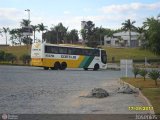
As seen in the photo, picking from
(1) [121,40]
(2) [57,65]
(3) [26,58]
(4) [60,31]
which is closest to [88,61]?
(2) [57,65]

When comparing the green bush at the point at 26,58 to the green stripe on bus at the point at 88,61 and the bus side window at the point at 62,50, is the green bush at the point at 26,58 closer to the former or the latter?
the green stripe on bus at the point at 88,61

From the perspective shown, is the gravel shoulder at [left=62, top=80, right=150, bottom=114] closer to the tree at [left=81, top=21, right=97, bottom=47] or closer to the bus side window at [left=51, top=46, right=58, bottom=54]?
the bus side window at [left=51, top=46, right=58, bottom=54]

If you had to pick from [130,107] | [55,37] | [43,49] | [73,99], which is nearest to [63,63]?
[43,49]

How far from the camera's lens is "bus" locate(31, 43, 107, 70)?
160ft

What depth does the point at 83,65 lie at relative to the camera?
177ft

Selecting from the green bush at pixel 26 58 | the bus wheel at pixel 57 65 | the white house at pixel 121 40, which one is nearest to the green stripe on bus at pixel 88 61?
the bus wheel at pixel 57 65

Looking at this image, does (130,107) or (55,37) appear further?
(55,37)

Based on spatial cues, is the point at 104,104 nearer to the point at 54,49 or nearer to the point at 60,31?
the point at 54,49

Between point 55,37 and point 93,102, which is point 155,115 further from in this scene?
point 55,37

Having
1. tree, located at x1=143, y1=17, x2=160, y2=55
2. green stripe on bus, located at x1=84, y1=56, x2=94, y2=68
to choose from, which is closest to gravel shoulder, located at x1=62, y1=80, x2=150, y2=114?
tree, located at x1=143, y1=17, x2=160, y2=55

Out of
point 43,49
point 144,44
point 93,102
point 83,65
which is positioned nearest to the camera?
point 93,102

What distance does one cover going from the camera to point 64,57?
5100 cm

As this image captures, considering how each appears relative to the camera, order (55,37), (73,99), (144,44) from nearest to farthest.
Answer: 1. (73,99)
2. (144,44)
3. (55,37)

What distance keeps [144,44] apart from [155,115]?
2139 centimetres
